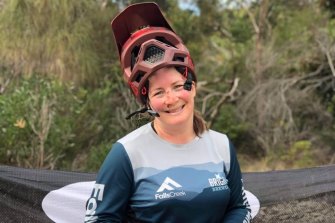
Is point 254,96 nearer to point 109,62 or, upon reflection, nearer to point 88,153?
point 109,62

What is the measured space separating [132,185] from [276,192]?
1.72 m

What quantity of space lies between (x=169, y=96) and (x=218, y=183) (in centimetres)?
30

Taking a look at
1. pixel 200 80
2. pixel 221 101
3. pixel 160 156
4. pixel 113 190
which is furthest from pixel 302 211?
pixel 200 80

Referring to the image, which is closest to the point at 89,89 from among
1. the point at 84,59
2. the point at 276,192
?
the point at 84,59

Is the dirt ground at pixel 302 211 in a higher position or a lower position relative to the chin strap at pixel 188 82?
lower

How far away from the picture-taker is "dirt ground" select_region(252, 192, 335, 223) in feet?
9.61

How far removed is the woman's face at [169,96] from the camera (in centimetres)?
153

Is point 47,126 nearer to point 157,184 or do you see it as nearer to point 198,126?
point 198,126

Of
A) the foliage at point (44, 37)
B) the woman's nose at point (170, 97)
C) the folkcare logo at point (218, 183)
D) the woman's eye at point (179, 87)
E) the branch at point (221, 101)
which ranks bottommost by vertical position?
the branch at point (221, 101)

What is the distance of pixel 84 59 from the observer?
358 inches

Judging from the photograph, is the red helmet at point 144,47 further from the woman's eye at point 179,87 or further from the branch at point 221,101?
the branch at point 221,101

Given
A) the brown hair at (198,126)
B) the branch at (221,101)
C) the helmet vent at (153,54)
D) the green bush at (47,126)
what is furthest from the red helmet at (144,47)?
the branch at (221,101)

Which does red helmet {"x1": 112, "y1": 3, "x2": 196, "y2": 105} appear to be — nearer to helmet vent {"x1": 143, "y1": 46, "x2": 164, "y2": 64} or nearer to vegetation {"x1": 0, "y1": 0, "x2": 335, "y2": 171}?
helmet vent {"x1": 143, "y1": 46, "x2": 164, "y2": 64}

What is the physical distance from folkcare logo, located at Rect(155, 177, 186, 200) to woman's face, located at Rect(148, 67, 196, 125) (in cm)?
→ 18
